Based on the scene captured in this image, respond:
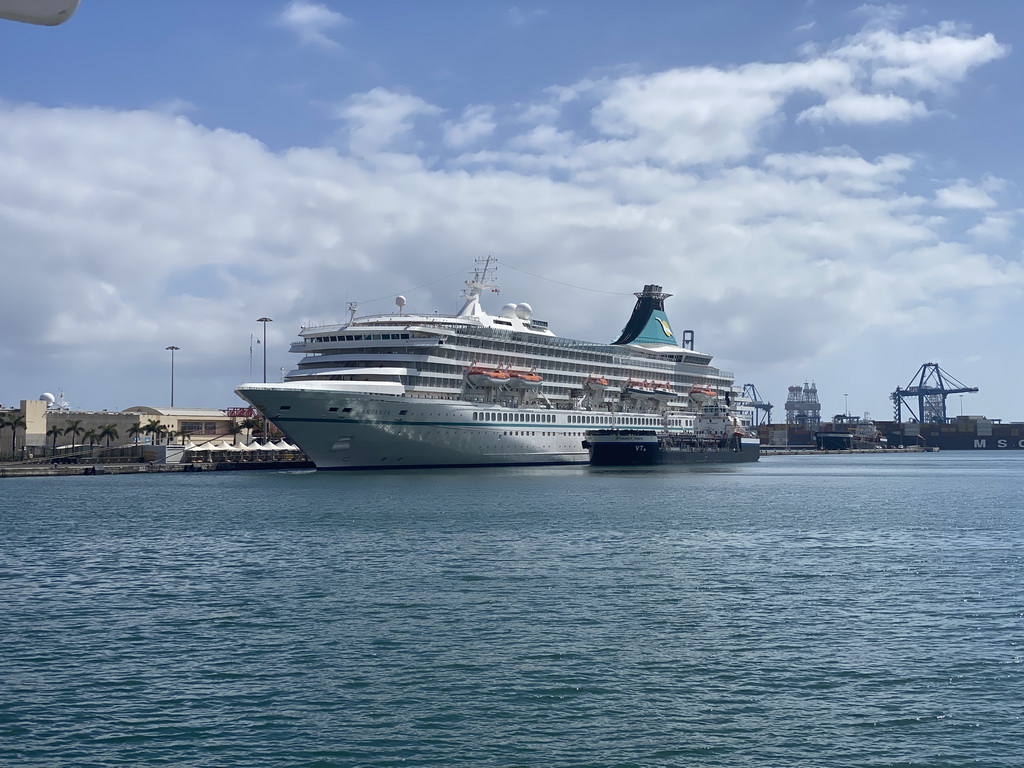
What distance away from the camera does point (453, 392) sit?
75.0 meters

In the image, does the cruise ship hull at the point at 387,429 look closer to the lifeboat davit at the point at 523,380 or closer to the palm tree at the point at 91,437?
the lifeboat davit at the point at 523,380

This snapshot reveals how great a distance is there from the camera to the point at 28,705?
15.2m

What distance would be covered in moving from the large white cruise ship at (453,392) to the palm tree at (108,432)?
33.7 m

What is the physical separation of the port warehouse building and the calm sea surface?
2404 inches

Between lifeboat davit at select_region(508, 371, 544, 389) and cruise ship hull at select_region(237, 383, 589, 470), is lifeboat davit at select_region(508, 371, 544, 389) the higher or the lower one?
the higher one

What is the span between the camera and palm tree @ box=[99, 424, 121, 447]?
3853 inches

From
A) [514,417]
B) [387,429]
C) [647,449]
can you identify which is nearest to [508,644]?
[387,429]

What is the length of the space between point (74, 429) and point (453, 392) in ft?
142

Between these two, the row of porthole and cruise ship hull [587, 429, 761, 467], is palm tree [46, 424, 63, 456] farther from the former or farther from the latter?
cruise ship hull [587, 429, 761, 467]

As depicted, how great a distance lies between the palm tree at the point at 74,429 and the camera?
95706 millimetres

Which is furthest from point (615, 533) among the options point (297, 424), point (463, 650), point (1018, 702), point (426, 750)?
point (297, 424)

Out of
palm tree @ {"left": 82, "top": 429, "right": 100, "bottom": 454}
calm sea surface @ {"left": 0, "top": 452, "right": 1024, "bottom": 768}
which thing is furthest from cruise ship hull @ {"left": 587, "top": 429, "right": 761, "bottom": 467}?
palm tree @ {"left": 82, "top": 429, "right": 100, "bottom": 454}

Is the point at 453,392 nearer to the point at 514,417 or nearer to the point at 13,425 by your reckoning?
the point at 514,417

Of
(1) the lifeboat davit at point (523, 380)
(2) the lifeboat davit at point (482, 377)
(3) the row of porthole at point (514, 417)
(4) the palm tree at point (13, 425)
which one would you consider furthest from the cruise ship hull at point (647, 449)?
(4) the palm tree at point (13, 425)
